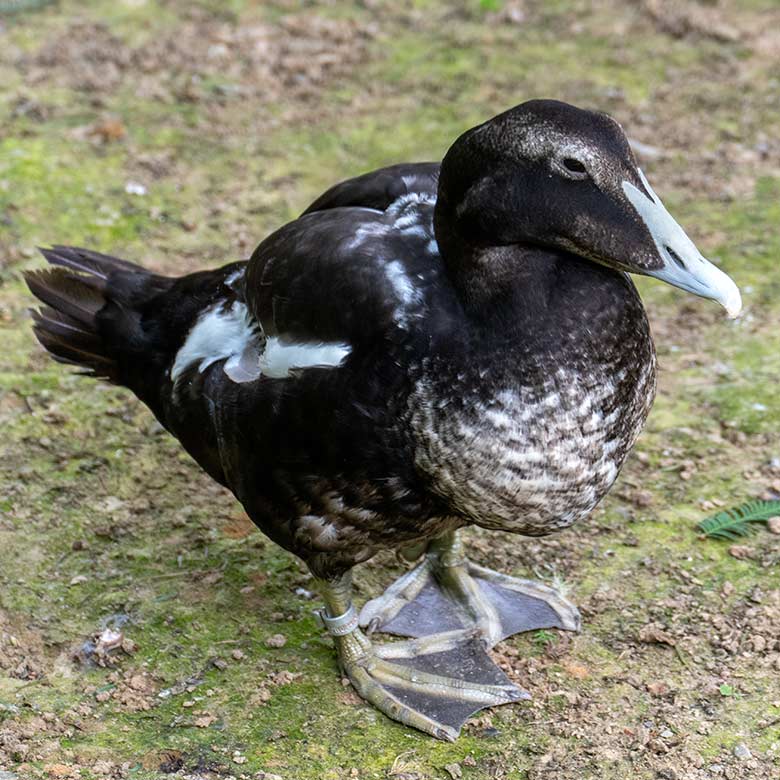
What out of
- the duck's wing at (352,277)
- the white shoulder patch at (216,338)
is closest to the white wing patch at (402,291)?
the duck's wing at (352,277)

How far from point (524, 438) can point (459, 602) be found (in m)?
1.08

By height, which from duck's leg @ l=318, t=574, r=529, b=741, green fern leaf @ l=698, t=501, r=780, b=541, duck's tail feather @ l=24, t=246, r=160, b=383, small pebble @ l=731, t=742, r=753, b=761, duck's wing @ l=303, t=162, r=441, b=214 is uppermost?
duck's wing @ l=303, t=162, r=441, b=214

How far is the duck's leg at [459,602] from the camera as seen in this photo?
3.59 m

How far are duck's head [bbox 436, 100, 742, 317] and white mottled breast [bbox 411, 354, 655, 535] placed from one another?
0.30 metres

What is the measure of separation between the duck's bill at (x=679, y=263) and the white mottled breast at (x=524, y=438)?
297 millimetres

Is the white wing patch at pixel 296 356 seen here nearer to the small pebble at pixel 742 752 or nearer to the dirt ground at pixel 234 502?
the dirt ground at pixel 234 502

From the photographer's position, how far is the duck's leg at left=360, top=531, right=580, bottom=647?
11.8 ft

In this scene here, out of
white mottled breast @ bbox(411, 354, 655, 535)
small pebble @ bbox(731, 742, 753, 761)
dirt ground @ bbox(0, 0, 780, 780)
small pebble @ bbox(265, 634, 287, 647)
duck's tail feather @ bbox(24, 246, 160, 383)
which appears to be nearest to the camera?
white mottled breast @ bbox(411, 354, 655, 535)

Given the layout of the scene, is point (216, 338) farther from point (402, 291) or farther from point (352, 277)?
point (402, 291)

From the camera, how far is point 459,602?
373cm

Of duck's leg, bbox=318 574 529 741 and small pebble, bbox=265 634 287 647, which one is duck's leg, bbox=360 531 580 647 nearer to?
duck's leg, bbox=318 574 529 741

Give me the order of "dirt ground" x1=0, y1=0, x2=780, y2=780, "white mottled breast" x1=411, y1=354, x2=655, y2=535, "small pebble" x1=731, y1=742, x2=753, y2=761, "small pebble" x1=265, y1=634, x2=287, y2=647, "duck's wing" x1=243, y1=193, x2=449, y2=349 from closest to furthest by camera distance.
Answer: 1. "white mottled breast" x1=411, y1=354, x2=655, y2=535
2. "duck's wing" x1=243, y1=193, x2=449, y2=349
3. "small pebble" x1=731, y1=742, x2=753, y2=761
4. "dirt ground" x1=0, y1=0, x2=780, y2=780
5. "small pebble" x1=265, y1=634, x2=287, y2=647

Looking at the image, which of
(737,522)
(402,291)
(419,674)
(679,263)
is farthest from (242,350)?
(737,522)

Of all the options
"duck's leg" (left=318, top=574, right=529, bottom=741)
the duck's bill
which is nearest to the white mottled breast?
the duck's bill
